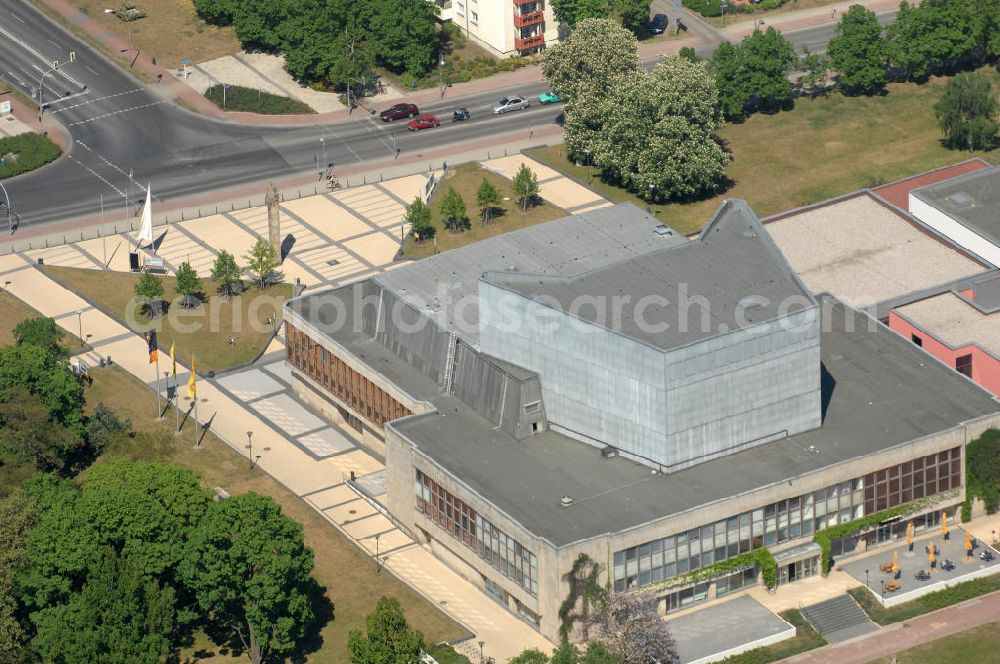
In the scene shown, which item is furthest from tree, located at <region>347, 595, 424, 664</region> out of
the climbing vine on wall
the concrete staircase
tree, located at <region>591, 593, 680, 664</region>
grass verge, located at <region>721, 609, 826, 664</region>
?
the concrete staircase

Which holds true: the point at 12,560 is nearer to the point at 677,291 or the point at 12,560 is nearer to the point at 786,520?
the point at 677,291

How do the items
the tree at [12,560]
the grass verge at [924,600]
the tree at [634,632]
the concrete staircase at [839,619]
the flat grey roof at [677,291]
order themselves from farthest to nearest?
1. the flat grey roof at [677,291]
2. the grass verge at [924,600]
3. the concrete staircase at [839,619]
4. the tree at [12,560]
5. the tree at [634,632]

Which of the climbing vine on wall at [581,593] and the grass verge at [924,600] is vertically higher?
the climbing vine on wall at [581,593]

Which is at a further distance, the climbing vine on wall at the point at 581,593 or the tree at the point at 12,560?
the climbing vine on wall at the point at 581,593

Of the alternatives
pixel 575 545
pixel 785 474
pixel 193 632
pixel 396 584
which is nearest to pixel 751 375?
pixel 785 474

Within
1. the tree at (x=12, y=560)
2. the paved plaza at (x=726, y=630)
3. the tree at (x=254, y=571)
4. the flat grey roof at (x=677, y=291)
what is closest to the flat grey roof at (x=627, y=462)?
the paved plaza at (x=726, y=630)

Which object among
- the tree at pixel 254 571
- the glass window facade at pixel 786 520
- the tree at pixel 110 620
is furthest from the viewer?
the glass window facade at pixel 786 520

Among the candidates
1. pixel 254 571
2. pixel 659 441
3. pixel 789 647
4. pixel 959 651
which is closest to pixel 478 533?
Result: pixel 659 441

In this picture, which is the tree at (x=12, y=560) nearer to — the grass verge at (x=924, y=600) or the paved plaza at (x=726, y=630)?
the paved plaza at (x=726, y=630)
